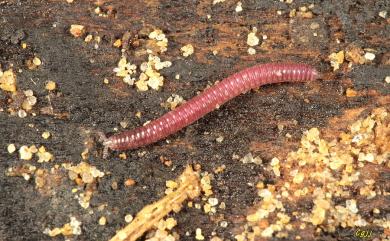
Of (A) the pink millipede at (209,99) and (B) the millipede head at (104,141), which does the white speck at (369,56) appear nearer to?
(A) the pink millipede at (209,99)

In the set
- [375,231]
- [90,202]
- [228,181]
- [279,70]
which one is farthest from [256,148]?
[90,202]

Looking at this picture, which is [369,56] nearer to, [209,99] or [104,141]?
[209,99]

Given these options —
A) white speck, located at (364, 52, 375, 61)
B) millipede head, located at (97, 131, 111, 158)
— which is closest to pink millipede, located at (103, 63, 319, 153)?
millipede head, located at (97, 131, 111, 158)

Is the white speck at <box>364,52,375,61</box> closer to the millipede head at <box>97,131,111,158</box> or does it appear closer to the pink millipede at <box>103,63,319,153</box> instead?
the pink millipede at <box>103,63,319,153</box>

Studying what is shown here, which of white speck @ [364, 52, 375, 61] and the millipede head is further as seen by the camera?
white speck @ [364, 52, 375, 61]

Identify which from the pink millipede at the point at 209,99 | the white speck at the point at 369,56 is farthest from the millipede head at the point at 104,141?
the white speck at the point at 369,56

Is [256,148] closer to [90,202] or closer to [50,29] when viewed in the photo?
[90,202]

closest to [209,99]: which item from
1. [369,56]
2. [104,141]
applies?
[104,141]

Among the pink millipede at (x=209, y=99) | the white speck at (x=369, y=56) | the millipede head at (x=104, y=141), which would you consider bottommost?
the millipede head at (x=104, y=141)
